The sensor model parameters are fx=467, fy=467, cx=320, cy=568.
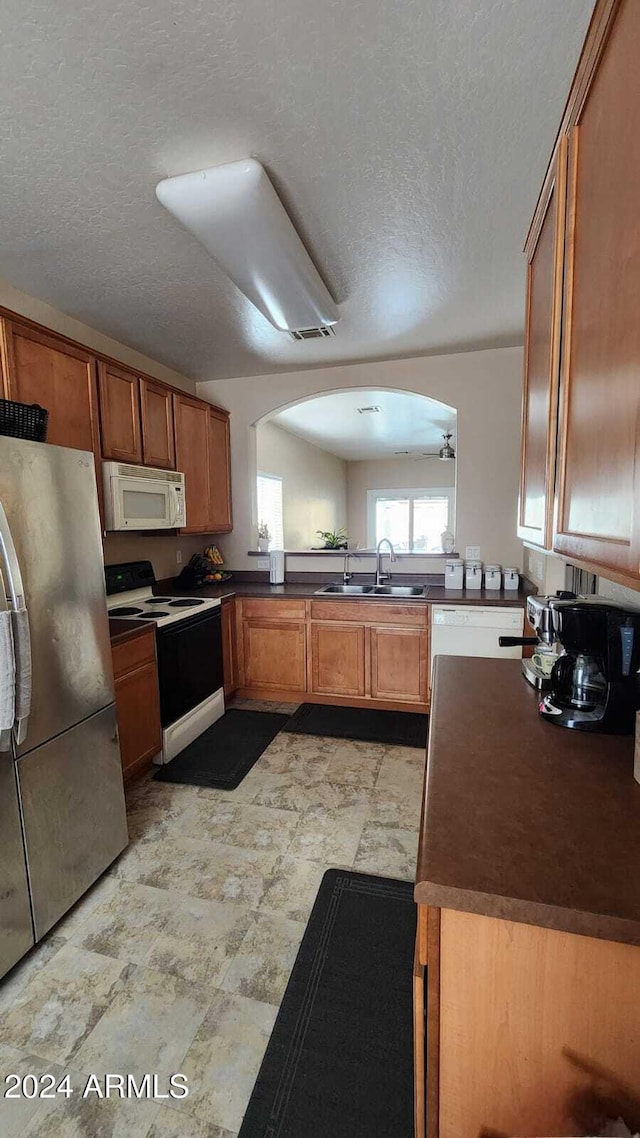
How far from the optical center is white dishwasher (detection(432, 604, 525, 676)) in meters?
2.96

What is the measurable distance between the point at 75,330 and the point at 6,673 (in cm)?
229

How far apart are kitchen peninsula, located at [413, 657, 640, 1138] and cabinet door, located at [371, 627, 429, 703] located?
7.59 ft

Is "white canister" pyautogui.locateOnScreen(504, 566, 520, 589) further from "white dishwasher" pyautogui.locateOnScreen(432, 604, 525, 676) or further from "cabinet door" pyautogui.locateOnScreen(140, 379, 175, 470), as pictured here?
"cabinet door" pyautogui.locateOnScreen(140, 379, 175, 470)

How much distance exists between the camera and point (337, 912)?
169 centimetres

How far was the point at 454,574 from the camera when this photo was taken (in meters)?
3.43

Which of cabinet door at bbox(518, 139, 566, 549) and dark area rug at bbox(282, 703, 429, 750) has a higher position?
cabinet door at bbox(518, 139, 566, 549)

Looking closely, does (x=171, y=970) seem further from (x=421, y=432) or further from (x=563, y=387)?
(x=421, y=432)

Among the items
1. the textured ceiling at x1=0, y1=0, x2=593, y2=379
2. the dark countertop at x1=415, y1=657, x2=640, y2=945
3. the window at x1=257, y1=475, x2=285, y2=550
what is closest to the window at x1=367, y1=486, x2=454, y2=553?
the window at x1=257, y1=475, x2=285, y2=550

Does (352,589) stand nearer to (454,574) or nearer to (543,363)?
(454,574)

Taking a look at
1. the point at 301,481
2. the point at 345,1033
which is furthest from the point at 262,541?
the point at 345,1033

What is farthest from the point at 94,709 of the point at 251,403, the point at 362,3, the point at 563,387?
the point at 251,403

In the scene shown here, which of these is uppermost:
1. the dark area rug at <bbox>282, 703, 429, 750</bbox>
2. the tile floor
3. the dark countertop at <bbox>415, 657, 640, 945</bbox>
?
the dark countertop at <bbox>415, 657, 640, 945</bbox>

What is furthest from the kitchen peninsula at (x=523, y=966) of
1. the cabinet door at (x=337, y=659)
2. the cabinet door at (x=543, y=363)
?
the cabinet door at (x=337, y=659)

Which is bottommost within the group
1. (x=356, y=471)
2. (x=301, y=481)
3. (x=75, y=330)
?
(x=301, y=481)
